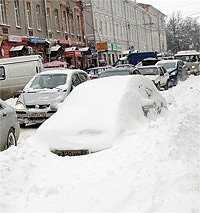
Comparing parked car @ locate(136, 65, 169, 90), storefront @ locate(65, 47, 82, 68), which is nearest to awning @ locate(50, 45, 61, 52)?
storefront @ locate(65, 47, 82, 68)

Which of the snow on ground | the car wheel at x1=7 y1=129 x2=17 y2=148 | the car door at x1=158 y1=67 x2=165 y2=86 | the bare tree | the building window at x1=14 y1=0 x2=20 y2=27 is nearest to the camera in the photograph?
the snow on ground

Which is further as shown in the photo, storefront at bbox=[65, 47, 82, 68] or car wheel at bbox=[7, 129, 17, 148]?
storefront at bbox=[65, 47, 82, 68]

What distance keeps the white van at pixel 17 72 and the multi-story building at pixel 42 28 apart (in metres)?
6.14

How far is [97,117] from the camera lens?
6.93m

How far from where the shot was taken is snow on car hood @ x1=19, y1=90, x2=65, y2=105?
12445 mm

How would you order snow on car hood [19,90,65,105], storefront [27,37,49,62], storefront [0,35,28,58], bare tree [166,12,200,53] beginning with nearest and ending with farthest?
snow on car hood [19,90,65,105], storefront [0,35,28,58], storefront [27,37,49,62], bare tree [166,12,200,53]

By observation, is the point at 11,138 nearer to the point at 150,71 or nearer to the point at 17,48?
Result: the point at 150,71

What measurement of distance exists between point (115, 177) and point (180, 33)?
104 metres

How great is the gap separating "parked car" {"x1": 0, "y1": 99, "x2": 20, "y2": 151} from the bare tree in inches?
3797

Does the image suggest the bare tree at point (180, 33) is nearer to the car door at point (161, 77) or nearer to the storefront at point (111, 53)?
the storefront at point (111, 53)

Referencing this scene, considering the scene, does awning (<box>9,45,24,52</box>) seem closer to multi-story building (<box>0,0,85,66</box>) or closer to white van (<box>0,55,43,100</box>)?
multi-story building (<box>0,0,85,66</box>)

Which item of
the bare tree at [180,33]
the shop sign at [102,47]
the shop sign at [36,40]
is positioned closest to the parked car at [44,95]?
the shop sign at [36,40]

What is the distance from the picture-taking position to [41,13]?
35.6 m

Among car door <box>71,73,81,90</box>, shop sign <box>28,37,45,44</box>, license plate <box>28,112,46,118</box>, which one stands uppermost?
shop sign <box>28,37,45,44</box>
